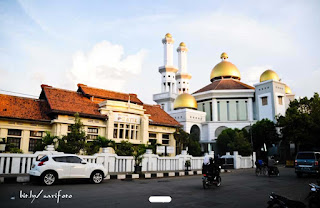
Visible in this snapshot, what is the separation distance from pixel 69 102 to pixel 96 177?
47.9 feet

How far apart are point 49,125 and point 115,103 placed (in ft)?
21.4

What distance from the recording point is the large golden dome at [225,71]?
171 feet

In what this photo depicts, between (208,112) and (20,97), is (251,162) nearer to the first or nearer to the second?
(208,112)

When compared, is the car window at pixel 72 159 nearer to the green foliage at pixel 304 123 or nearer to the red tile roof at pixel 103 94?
the red tile roof at pixel 103 94

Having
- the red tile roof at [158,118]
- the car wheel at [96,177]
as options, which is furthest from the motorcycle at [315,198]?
the red tile roof at [158,118]

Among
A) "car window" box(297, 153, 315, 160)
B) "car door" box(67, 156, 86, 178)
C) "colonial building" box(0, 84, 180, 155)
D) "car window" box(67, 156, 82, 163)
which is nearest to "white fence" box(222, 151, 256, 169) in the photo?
"colonial building" box(0, 84, 180, 155)

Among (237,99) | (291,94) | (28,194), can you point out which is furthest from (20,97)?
(291,94)

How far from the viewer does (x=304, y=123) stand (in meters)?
29.5

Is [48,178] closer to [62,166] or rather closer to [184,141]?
[62,166]

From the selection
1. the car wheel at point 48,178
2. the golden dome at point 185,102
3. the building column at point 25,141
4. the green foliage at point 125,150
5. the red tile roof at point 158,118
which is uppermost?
the golden dome at point 185,102

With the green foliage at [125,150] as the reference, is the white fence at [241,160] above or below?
below

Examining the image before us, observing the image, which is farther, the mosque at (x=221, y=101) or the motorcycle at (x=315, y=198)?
the mosque at (x=221, y=101)

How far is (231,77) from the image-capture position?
5238 cm

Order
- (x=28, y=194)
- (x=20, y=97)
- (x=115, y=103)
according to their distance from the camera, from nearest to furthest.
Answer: (x=28, y=194) < (x=20, y=97) < (x=115, y=103)
